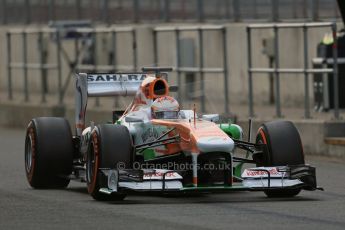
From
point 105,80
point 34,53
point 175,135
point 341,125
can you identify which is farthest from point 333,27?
point 34,53

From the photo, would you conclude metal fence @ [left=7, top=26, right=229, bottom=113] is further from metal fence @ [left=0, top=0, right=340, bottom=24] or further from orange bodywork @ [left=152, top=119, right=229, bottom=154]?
orange bodywork @ [left=152, top=119, right=229, bottom=154]

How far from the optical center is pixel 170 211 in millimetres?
14141

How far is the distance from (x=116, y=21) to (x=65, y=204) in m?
19.7

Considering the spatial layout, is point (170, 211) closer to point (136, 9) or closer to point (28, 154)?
point (28, 154)

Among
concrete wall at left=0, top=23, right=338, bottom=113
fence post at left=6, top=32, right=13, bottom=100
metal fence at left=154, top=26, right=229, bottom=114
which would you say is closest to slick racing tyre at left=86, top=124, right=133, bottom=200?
concrete wall at left=0, top=23, right=338, bottom=113

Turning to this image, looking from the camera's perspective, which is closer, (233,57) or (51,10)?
(233,57)

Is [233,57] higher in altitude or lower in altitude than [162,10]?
lower

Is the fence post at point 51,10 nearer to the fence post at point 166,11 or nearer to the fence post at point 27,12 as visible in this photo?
the fence post at point 27,12

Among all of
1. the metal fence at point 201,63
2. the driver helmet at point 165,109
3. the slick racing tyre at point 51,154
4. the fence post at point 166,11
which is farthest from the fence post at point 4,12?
the driver helmet at point 165,109

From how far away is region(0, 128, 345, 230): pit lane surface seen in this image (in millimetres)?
12938

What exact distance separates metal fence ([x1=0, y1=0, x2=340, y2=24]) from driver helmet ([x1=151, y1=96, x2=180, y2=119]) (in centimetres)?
1112

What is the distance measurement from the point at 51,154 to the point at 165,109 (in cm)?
162

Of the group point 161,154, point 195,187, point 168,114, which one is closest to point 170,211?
point 195,187

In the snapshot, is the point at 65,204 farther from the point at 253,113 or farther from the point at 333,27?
the point at 253,113
